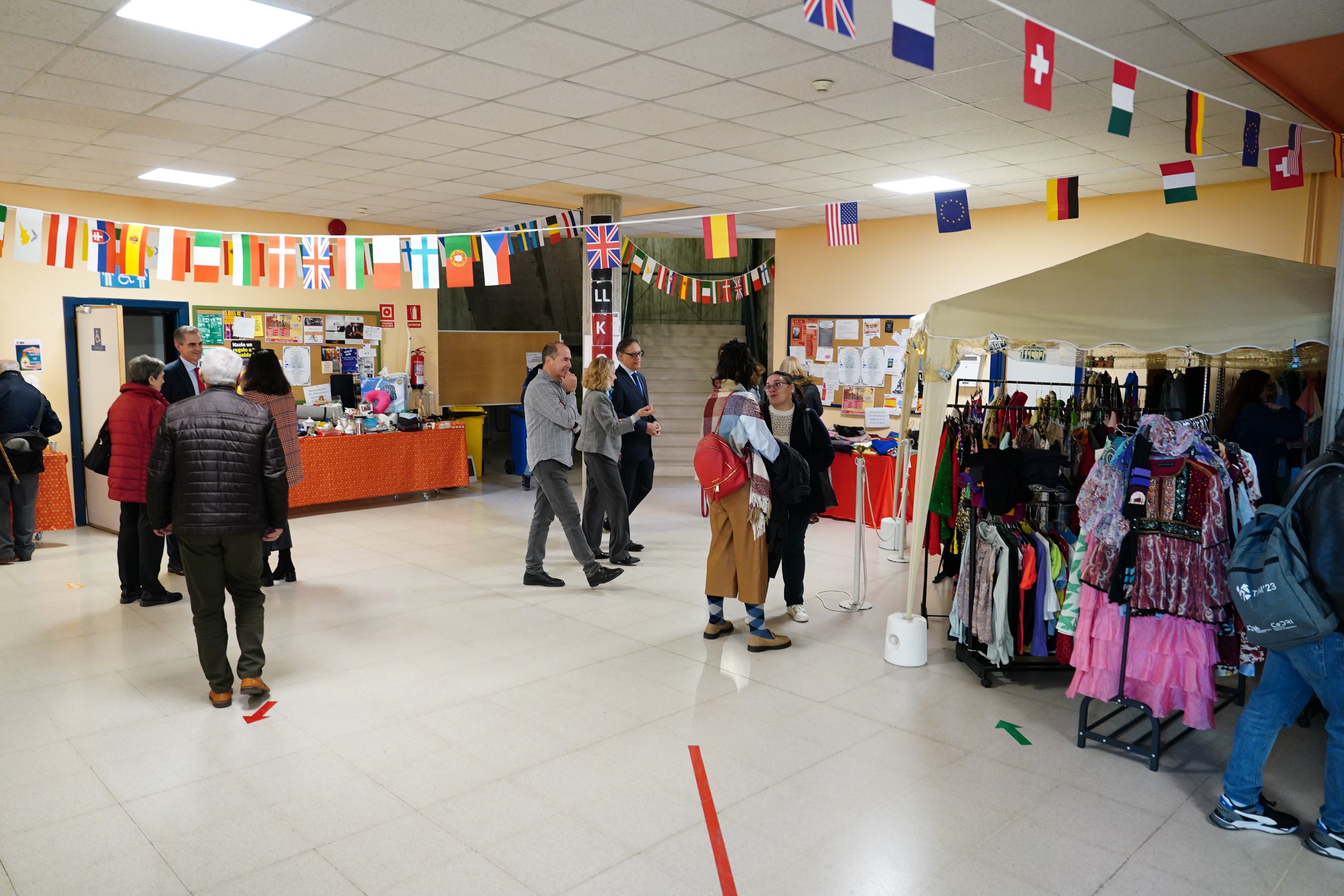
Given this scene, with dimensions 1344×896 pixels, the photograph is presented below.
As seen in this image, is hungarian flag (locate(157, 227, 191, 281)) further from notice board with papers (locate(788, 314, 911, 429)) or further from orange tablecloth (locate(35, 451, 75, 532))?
notice board with papers (locate(788, 314, 911, 429))

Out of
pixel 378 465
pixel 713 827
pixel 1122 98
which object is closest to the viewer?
pixel 713 827

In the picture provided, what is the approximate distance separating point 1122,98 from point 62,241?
22.3ft

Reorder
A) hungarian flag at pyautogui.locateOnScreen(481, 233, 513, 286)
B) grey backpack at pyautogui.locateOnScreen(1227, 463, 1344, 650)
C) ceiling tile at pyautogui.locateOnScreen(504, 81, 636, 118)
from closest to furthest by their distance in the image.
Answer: grey backpack at pyautogui.locateOnScreen(1227, 463, 1344, 650), ceiling tile at pyautogui.locateOnScreen(504, 81, 636, 118), hungarian flag at pyautogui.locateOnScreen(481, 233, 513, 286)

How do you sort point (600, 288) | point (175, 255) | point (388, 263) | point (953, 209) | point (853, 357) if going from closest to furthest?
point (953, 209) < point (175, 255) < point (388, 263) < point (600, 288) < point (853, 357)

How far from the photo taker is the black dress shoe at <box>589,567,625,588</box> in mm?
5680

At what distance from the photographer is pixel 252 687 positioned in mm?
3873

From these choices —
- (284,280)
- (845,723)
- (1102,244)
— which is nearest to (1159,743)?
(845,723)

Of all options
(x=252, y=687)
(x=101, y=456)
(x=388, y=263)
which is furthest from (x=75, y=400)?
(x=252, y=687)

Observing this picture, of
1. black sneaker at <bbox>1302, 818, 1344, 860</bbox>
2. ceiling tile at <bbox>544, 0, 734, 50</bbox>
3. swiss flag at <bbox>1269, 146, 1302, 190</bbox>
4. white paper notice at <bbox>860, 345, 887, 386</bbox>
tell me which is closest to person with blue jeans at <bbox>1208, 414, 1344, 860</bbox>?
black sneaker at <bbox>1302, 818, 1344, 860</bbox>

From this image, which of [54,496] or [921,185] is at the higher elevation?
[921,185]

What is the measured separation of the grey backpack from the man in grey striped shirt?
12.0ft

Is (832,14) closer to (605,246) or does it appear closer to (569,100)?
(569,100)

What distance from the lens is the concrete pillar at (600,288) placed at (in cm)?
862

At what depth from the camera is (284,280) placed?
7160 millimetres
